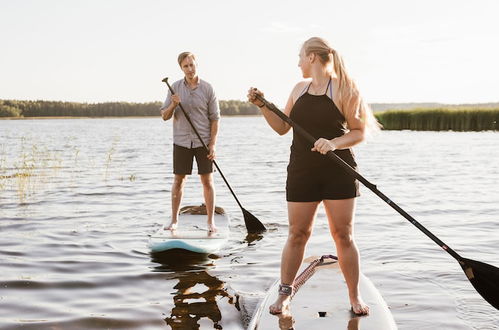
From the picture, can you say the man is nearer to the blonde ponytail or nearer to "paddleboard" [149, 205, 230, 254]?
"paddleboard" [149, 205, 230, 254]

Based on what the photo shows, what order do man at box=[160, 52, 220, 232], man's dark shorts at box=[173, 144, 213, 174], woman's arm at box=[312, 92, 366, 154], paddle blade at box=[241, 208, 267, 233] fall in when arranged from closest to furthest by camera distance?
woman's arm at box=[312, 92, 366, 154]
man at box=[160, 52, 220, 232]
man's dark shorts at box=[173, 144, 213, 174]
paddle blade at box=[241, 208, 267, 233]

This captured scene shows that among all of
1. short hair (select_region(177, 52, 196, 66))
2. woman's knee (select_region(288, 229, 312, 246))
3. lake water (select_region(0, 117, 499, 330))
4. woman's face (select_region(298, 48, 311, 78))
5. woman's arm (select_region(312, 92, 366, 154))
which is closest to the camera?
woman's arm (select_region(312, 92, 366, 154))

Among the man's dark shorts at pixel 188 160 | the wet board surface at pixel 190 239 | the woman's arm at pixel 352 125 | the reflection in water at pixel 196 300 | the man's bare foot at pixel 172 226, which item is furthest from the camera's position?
the man's bare foot at pixel 172 226

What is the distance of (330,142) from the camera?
4094 millimetres

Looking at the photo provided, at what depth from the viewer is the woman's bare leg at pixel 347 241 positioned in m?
4.23

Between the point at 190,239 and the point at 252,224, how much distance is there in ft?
6.52

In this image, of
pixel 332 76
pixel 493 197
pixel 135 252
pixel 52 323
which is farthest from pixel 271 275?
pixel 493 197

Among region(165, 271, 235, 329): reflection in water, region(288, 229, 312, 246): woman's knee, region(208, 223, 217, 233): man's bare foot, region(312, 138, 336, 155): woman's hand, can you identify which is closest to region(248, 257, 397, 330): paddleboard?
region(288, 229, 312, 246): woman's knee

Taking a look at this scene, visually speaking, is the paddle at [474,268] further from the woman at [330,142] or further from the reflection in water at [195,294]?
the reflection in water at [195,294]

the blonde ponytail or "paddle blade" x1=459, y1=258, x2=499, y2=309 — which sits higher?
the blonde ponytail

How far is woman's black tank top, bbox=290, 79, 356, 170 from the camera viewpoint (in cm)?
424

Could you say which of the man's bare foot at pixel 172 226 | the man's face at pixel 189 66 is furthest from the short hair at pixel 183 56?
the man's bare foot at pixel 172 226

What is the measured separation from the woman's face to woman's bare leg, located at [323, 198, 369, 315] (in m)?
0.93

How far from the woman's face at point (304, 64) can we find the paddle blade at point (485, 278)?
182cm
